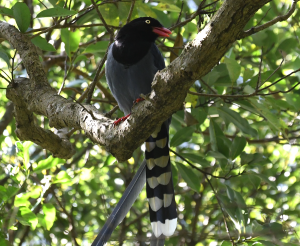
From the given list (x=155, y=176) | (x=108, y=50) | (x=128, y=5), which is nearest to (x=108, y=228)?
(x=155, y=176)

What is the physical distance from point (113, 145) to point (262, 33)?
227cm

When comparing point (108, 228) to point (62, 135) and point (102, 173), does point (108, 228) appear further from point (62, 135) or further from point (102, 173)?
point (102, 173)

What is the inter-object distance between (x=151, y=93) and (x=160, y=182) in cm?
133

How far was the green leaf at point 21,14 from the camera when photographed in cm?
257

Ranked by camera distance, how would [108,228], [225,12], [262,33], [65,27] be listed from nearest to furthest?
[225,12] → [108,228] → [65,27] → [262,33]

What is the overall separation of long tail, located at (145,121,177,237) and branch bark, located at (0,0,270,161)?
77cm

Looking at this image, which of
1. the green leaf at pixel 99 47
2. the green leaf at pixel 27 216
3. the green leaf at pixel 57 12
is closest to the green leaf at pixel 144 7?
the green leaf at pixel 99 47

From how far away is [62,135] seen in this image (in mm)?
3152

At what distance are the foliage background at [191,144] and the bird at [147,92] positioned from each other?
0.64 ft

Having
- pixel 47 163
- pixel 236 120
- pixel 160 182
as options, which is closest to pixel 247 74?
pixel 236 120

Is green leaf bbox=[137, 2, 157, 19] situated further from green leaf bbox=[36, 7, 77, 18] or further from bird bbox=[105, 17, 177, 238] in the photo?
green leaf bbox=[36, 7, 77, 18]

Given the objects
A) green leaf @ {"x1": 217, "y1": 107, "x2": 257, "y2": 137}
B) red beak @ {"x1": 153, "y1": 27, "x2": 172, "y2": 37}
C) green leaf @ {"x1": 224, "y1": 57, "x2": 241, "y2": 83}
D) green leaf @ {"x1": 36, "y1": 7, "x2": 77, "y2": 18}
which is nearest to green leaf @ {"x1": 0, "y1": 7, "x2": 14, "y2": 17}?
green leaf @ {"x1": 36, "y1": 7, "x2": 77, "y2": 18}

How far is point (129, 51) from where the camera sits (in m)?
3.02

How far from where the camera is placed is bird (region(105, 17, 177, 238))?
2.94 metres
